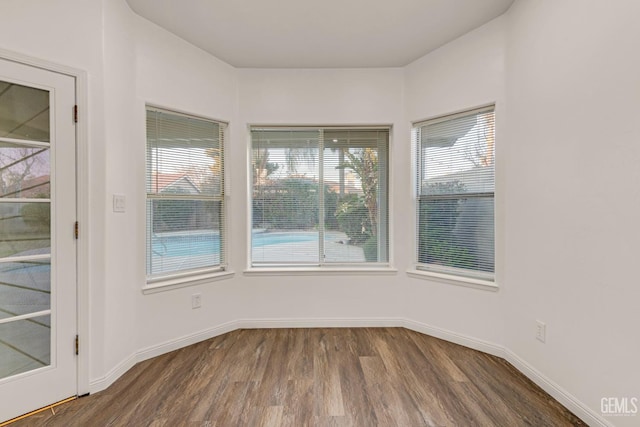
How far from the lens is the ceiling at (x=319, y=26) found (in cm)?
216

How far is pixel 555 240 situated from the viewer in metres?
1.88

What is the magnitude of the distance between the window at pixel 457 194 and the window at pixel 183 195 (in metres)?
2.10

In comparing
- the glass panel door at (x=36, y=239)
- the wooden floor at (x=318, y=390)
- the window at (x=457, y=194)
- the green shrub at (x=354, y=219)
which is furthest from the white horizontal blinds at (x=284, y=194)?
the glass panel door at (x=36, y=239)

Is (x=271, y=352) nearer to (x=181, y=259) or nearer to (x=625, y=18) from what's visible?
(x=181, y=259)

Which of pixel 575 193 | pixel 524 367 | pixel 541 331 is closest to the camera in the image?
pixel 575 193

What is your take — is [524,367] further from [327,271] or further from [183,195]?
[183,195]

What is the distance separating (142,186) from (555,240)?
310 centimetres

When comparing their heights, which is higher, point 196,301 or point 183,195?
point 183,195

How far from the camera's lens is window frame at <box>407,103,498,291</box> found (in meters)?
2.44

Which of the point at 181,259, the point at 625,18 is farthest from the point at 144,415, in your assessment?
the point at 625,18

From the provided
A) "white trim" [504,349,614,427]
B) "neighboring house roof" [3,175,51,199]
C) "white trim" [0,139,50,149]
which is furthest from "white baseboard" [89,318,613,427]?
"white trim" [0,139,50,149]

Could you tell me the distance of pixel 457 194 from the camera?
270 cm

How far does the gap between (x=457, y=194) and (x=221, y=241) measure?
2397 mm

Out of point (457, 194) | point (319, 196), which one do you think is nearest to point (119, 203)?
point (319, 196)
